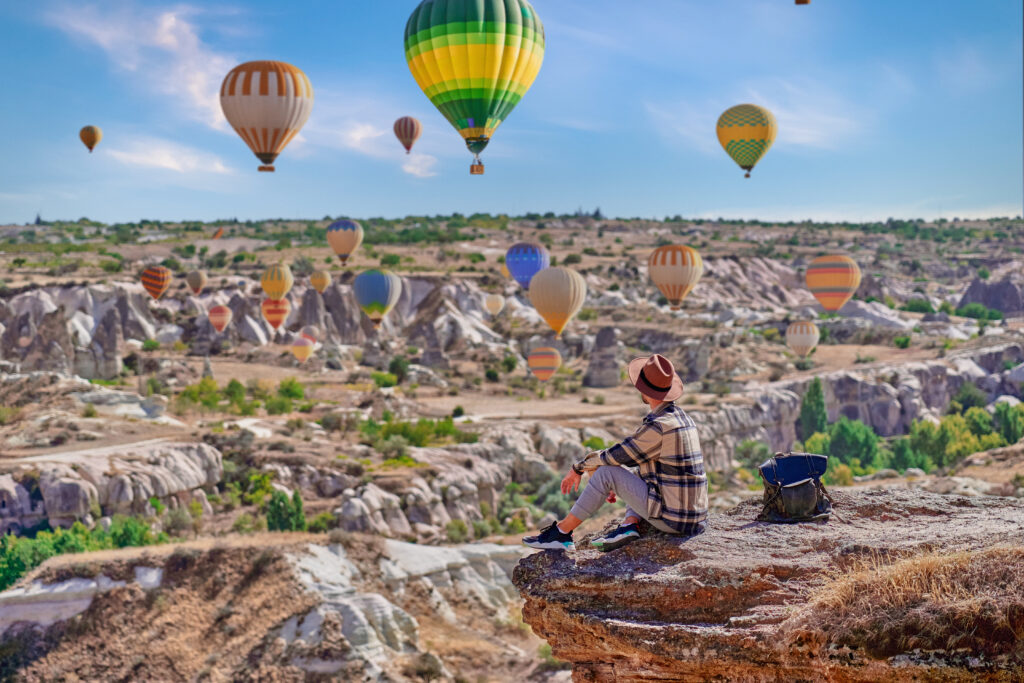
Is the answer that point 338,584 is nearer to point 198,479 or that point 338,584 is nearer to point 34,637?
point 34,637

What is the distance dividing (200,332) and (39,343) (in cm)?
1354

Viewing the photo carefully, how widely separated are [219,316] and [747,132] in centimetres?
3512

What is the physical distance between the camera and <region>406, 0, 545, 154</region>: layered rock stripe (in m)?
20.8

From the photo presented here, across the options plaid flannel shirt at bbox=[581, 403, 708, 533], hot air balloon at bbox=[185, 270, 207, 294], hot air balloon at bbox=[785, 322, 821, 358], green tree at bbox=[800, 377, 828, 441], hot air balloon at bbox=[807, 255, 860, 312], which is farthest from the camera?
hot air balloon at bbox=[185, 270, 207, 294]

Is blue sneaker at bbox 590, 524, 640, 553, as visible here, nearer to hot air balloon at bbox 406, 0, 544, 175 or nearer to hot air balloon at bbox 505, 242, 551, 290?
hot air balloon at bbox 406, 0, 544, 175

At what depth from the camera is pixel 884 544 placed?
6285 mm

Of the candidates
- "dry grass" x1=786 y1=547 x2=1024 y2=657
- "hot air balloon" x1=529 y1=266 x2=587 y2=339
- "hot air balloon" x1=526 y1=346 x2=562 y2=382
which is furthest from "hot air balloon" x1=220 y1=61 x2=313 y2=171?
"hot air balloon" x1=526 y1=346 x2=562 y2=382

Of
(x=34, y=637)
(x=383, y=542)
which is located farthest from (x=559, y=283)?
(x=34, y=637)

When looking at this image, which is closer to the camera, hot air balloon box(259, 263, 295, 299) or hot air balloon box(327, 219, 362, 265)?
hot air balloon box(327, 219, 362, 265)

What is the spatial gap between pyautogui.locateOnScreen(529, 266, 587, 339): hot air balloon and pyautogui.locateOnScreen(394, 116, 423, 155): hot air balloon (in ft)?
53.8

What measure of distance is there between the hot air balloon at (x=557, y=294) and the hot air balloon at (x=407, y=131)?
16.4 metres

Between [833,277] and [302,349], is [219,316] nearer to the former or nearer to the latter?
[302,349]

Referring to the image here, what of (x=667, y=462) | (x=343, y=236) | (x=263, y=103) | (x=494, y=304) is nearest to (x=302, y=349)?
(x=343, y=236)

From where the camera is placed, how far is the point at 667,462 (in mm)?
6480
